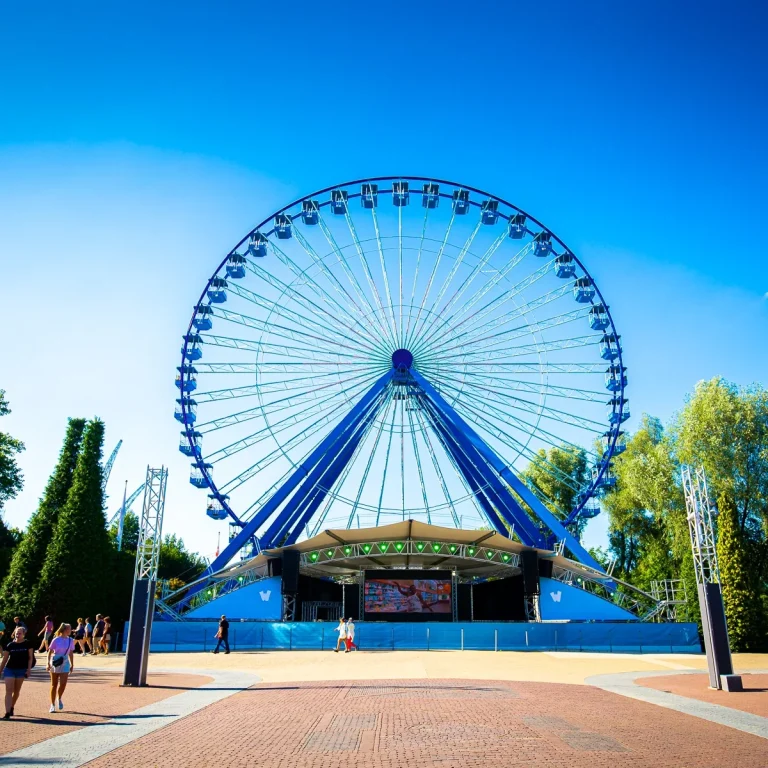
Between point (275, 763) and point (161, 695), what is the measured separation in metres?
6.84

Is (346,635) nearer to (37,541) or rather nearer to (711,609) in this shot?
(711,609)

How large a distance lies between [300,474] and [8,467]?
48.2ft

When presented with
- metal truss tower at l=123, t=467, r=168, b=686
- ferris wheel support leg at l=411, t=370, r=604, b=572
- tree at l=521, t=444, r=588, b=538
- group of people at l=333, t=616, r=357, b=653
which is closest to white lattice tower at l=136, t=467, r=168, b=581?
metal truss tower at l=123, t=467, r=168, b=686

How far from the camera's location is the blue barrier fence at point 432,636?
84.2 feet

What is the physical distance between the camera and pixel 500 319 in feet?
104

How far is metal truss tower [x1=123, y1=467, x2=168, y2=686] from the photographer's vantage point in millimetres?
14258

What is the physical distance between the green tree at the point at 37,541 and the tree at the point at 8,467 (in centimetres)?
188

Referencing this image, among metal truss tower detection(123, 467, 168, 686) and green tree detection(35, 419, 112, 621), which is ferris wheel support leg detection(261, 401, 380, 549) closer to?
green tree detection(35, 419, 112, 621)

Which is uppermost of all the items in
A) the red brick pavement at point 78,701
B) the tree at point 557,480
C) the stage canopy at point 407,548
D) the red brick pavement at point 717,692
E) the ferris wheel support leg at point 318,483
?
the tree at point 557,480

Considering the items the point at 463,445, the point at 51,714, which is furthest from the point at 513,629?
the point at 51,714

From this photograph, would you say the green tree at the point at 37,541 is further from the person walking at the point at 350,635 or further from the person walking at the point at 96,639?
the person walking at the point at 350,635

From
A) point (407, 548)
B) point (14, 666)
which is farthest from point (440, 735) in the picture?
point (407, 548)

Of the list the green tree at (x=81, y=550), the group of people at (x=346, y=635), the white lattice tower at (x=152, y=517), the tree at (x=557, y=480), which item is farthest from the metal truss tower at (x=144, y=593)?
the tree at (x=557, y=480)

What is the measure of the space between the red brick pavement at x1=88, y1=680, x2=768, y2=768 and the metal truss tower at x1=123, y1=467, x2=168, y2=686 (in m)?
2.64
